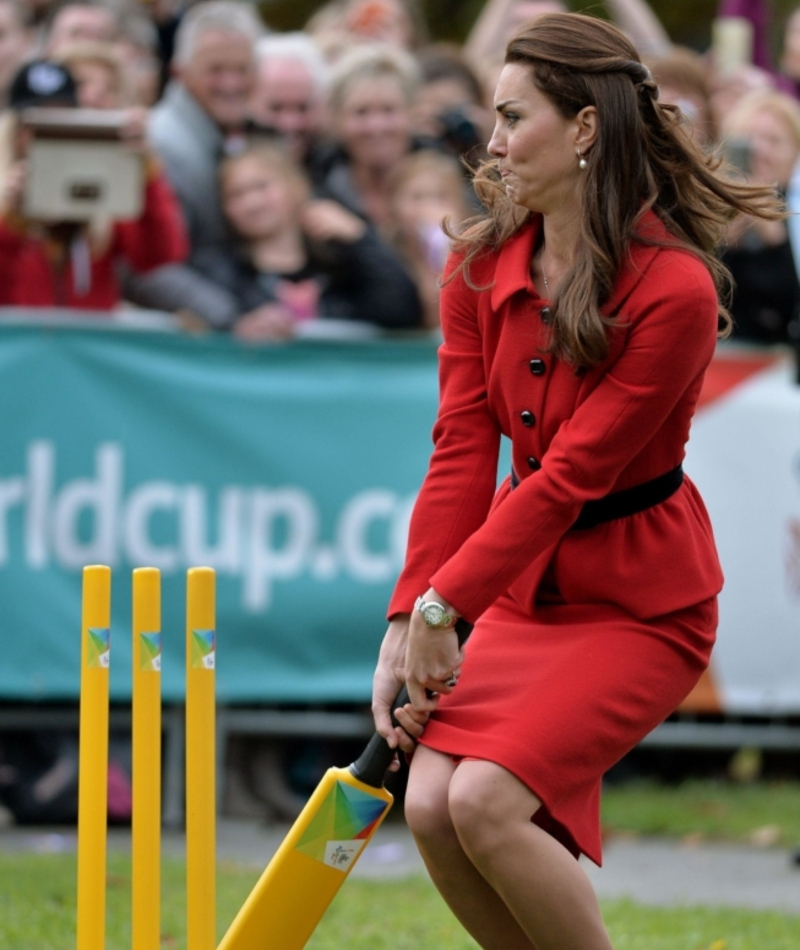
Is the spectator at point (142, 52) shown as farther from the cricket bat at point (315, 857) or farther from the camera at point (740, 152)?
the cricket bat at point (315, 857)

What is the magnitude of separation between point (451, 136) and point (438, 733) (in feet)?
16.4

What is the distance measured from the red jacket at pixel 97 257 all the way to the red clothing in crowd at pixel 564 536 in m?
3.35

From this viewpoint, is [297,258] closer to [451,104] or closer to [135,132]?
[135,132]

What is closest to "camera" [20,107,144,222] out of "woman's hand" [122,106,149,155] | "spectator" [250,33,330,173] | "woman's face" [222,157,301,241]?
"woman's hand" [122,106,149,155]

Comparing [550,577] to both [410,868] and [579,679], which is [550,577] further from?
[410,868]

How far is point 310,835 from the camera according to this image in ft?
11.8

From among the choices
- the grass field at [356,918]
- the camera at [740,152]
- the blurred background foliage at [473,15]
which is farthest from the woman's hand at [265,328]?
the blurred background foliage at [473,15]

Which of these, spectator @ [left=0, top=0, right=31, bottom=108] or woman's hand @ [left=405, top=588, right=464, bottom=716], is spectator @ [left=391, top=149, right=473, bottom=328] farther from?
woman's hand @ [left=405, top=588, right=464, bottom=716]

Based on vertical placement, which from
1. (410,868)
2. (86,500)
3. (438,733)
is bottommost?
(410,868)

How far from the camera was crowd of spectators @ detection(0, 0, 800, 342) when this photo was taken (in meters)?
6.97

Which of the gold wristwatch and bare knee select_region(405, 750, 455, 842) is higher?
the gold wristwatch

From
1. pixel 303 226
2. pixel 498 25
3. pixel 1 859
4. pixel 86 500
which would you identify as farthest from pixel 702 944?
pixel 498 25

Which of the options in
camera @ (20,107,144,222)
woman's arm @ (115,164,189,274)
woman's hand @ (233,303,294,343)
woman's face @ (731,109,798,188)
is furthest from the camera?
woman's face @ (731,109,798,188)

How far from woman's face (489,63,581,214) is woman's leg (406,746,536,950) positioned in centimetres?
120
